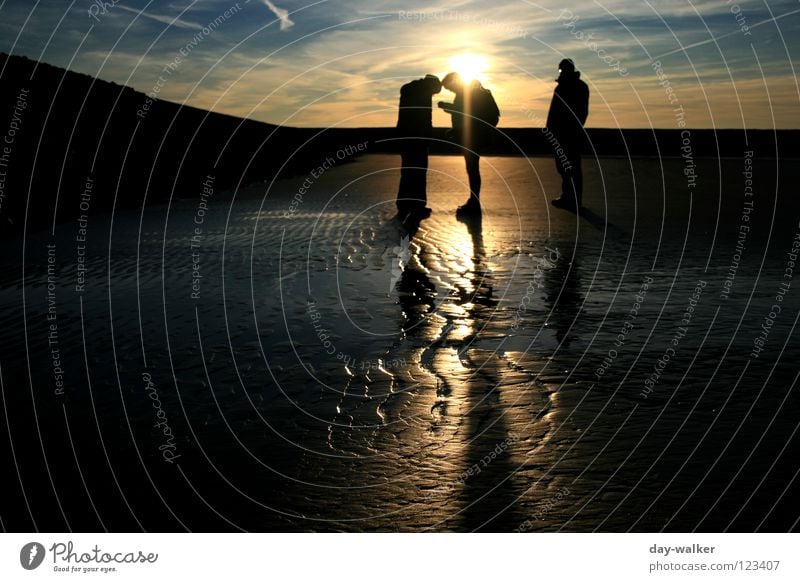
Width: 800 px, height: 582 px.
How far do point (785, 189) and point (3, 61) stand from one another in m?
18.6

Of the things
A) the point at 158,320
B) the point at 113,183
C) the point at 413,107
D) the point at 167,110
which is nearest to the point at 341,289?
the point at 158,320

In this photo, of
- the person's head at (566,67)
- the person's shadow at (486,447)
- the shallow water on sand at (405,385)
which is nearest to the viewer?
the person's shadow at (486,447)

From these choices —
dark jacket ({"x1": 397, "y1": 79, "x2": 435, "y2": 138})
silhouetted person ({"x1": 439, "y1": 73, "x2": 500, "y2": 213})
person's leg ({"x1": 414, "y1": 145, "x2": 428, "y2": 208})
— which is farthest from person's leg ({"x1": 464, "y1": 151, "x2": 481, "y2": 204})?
dark jacket ({"x1": 397, "y1": 79, "x2": 435, "y2": 138})

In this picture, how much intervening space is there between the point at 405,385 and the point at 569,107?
43.9ft

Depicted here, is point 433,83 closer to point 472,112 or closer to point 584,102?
point 472,112

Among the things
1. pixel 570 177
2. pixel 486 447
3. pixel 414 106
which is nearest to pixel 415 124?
pixel 414 106

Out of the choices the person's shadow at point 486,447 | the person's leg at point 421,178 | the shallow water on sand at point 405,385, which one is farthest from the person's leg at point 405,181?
the person's shadow at point 486,447

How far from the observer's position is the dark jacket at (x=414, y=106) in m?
19.4

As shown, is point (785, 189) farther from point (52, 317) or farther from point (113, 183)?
point (52, 317)

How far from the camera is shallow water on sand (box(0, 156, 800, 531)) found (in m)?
5.02

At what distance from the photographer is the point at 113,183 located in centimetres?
2269

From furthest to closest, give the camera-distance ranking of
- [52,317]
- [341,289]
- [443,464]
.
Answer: [341,289]
[52,317]
[443,464]

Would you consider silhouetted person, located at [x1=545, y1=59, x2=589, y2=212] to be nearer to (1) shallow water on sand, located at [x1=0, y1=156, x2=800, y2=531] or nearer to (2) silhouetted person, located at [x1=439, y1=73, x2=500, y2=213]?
(2) silhouetted person, located at [x1=439, y1=73, x2=500, y2=213]

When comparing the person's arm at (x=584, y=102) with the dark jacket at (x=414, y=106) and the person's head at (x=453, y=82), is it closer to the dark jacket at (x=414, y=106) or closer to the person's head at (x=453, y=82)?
the person's head at (x=453, y=82)
